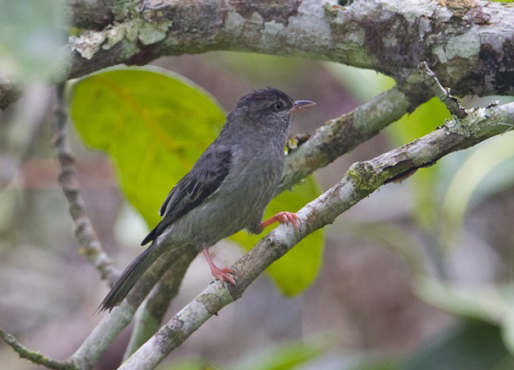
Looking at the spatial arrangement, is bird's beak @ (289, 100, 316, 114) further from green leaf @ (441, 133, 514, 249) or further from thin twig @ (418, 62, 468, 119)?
thin twig @ (418, 62, 468, 119)

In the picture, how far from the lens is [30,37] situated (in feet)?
4.50

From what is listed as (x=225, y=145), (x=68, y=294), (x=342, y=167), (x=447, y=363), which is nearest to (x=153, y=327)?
(x=225, y=145)

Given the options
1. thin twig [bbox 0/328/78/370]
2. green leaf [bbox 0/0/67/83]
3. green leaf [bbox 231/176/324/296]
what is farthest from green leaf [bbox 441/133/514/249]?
green leaf [bbox 0/0/67/83]

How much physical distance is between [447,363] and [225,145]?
2.55 metres

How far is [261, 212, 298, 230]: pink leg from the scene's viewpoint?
3.02 metres

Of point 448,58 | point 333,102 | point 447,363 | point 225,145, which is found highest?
point 333,102

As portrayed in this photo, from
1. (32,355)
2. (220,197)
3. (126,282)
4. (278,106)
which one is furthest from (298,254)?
(32,355)

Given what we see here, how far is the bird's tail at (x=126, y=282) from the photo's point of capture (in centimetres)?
359

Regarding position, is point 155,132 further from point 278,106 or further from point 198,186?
point 278,106

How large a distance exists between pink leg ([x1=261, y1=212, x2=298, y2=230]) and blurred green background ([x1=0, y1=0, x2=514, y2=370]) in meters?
Answer: 0.80

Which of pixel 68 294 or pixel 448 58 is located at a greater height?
pixel 68 294

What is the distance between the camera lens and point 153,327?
3926mm

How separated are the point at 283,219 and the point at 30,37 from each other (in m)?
2.52

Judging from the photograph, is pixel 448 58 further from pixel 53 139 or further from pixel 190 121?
pixel 53 139
